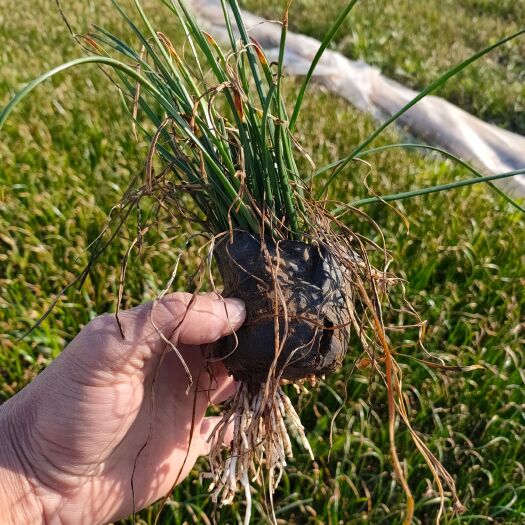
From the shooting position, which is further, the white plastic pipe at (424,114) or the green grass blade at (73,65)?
the white plastic pipe at (424,114)

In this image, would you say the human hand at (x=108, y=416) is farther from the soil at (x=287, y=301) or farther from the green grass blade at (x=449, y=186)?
the green grass blade at (x=449, y=186)

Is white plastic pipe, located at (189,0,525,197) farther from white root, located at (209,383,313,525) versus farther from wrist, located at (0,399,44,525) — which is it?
wrist, located at (0,399,44,525)

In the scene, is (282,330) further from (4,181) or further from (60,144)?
(60,144)

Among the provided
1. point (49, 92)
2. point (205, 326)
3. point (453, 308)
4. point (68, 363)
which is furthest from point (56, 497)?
point (49, 92)

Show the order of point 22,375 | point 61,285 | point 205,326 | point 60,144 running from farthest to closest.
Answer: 1. point 60,144
2. point 61,285
3. point 22,375
4. point 205,326

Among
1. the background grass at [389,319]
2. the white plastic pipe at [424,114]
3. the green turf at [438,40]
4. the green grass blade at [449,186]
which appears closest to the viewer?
the green grass blade at [449,186]

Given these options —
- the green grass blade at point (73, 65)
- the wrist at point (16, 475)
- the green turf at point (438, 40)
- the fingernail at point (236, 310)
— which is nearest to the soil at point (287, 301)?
the fingernail at point (236, 310)
